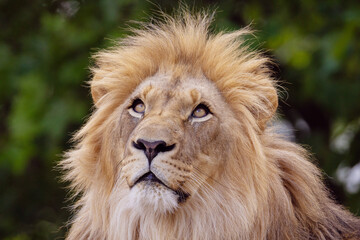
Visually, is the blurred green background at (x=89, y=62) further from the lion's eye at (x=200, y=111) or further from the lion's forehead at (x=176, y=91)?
the lion's eye at (x=200, y=111)

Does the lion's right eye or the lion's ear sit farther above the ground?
the lion's ear

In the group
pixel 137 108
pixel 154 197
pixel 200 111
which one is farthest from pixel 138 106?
pixel 154 197

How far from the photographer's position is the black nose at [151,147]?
3.79 m

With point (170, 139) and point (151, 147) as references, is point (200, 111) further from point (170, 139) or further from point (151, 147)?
point (151, 147)

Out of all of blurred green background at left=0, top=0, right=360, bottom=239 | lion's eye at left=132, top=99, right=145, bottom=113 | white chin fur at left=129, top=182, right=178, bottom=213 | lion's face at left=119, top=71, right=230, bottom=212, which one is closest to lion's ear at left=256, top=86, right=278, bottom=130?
lion's face at left=119, top=71, right=230, bottom=212

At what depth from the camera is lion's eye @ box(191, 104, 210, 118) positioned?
4.11 meters

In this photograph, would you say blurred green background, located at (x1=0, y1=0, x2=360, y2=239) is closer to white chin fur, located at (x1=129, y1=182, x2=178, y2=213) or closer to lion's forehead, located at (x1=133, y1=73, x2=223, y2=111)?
lion's forehead, located at (x1=133, y1=73, x2=223, y2=111)

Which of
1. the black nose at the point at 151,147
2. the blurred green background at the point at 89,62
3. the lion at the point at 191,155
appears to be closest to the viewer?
the black nose at the point at 151,147

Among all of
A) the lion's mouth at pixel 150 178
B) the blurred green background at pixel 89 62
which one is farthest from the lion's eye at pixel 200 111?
the blurred green background at pixel 89 62

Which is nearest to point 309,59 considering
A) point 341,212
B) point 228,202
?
point 341,212

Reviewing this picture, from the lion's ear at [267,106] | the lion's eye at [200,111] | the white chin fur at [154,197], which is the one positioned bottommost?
the white chin fur at [154,197]

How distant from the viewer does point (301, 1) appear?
21.7 ft

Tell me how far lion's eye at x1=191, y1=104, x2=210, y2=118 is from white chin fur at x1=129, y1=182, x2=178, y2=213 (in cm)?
46

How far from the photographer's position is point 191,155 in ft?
12.9
